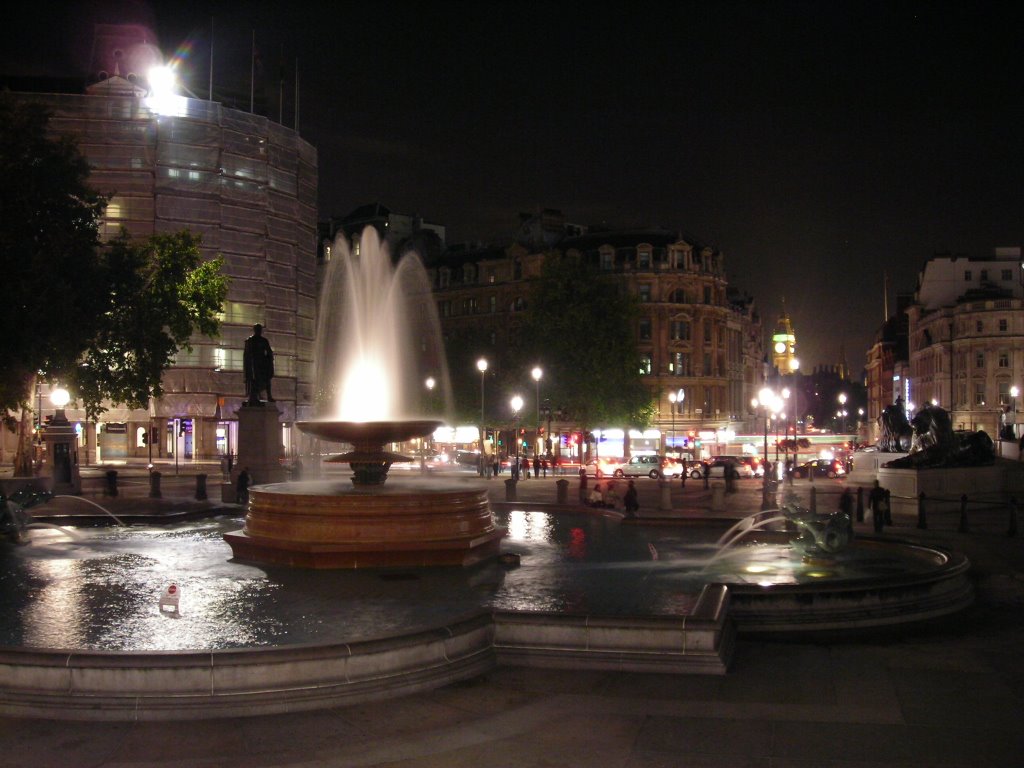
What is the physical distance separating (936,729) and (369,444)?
1233 cm

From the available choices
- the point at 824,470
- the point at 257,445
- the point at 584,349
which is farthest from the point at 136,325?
the point at 824,470

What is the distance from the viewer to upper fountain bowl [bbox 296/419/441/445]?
1806 cm

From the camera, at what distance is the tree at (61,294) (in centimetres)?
3428

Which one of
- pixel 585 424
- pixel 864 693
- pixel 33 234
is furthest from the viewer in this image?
pixel 585 424

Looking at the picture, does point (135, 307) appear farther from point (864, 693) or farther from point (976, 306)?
point (976, 306)

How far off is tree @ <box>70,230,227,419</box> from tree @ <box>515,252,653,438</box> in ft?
79.2

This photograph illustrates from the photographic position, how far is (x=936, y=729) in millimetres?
8602

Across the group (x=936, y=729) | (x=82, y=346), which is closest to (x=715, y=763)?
(x=936, y=729)

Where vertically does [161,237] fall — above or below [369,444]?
above

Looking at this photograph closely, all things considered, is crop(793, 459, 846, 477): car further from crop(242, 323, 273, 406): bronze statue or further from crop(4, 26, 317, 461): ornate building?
crop(4, 26, 317, 461): ornate building

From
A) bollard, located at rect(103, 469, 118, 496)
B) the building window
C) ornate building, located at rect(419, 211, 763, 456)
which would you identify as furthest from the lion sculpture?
the building window

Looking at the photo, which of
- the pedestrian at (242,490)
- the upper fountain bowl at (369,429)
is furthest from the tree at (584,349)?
the upper fountain bowl at (369,429)

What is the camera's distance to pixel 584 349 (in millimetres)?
64000

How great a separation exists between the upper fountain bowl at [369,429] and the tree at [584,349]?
4506 cm
